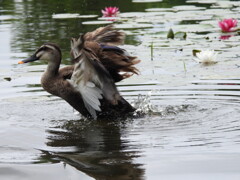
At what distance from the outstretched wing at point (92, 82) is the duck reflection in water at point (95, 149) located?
0.84 ft

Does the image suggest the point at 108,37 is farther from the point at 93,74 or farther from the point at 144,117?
the point at 144,117

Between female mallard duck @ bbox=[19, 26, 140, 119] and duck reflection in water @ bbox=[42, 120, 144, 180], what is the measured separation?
0.79 feet

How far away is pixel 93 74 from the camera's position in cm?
664

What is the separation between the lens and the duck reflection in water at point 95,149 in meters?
4.76

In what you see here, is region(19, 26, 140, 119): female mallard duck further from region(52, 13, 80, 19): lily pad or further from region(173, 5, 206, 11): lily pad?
region(173, 5, 206, 11): lily pad

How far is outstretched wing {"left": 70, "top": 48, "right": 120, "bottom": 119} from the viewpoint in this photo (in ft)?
21.1

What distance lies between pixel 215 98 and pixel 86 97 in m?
1.68

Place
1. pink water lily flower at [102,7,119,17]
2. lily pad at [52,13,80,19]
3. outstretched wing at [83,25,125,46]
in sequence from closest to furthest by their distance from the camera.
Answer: outstretched wing at [83,25,125,46]
pink water lily flower at [102,7,119,17]
lily pad at [52,13,80,19]

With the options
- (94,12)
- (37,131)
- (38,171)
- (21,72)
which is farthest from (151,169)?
(94,12)

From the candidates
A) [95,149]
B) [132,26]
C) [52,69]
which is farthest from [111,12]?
[95,149]

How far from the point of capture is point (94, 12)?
1491 centimetres

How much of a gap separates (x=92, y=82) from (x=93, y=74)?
14cm

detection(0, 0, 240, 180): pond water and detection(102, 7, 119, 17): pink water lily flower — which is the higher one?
detection(102, 7, 119, 17): pink water lily flower

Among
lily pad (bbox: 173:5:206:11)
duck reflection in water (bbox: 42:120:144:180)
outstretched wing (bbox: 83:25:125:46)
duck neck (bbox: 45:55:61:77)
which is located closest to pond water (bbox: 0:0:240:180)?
duck reflection in water (bbox: 42:120:144:180)
